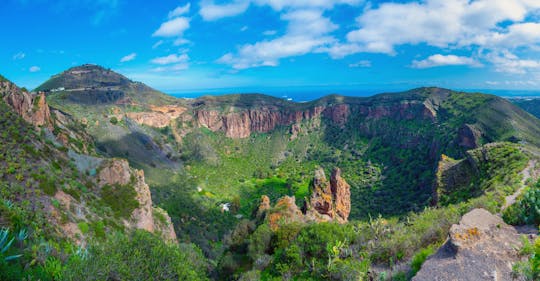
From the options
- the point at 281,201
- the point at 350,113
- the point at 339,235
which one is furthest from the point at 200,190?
the point at 350,113

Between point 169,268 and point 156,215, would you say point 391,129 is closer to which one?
point 156,215

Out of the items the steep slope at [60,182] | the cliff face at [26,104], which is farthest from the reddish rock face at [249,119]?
the cliff face at [26,104]

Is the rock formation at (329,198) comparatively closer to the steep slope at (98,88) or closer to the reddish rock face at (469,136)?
the reddish rock face at (469,136)

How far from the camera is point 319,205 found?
41.3m

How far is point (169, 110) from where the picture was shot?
5167 inches

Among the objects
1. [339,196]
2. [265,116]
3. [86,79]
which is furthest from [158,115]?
[339,196]

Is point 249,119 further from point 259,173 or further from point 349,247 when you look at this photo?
point 349,247

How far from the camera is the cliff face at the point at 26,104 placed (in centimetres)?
3706

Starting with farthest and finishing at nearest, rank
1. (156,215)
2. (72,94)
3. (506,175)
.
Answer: (72,94) → (156,215) → (506,175)

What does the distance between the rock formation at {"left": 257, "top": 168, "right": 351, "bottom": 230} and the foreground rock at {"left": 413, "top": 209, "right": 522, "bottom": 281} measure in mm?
20714

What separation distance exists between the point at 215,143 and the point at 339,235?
118 metres

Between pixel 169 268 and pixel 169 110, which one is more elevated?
pixel 169 110

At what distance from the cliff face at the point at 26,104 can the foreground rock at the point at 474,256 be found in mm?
47745

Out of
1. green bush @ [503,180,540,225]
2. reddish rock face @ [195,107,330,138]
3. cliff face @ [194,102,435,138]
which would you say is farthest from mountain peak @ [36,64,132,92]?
green bush @ [503,180,540,225]
